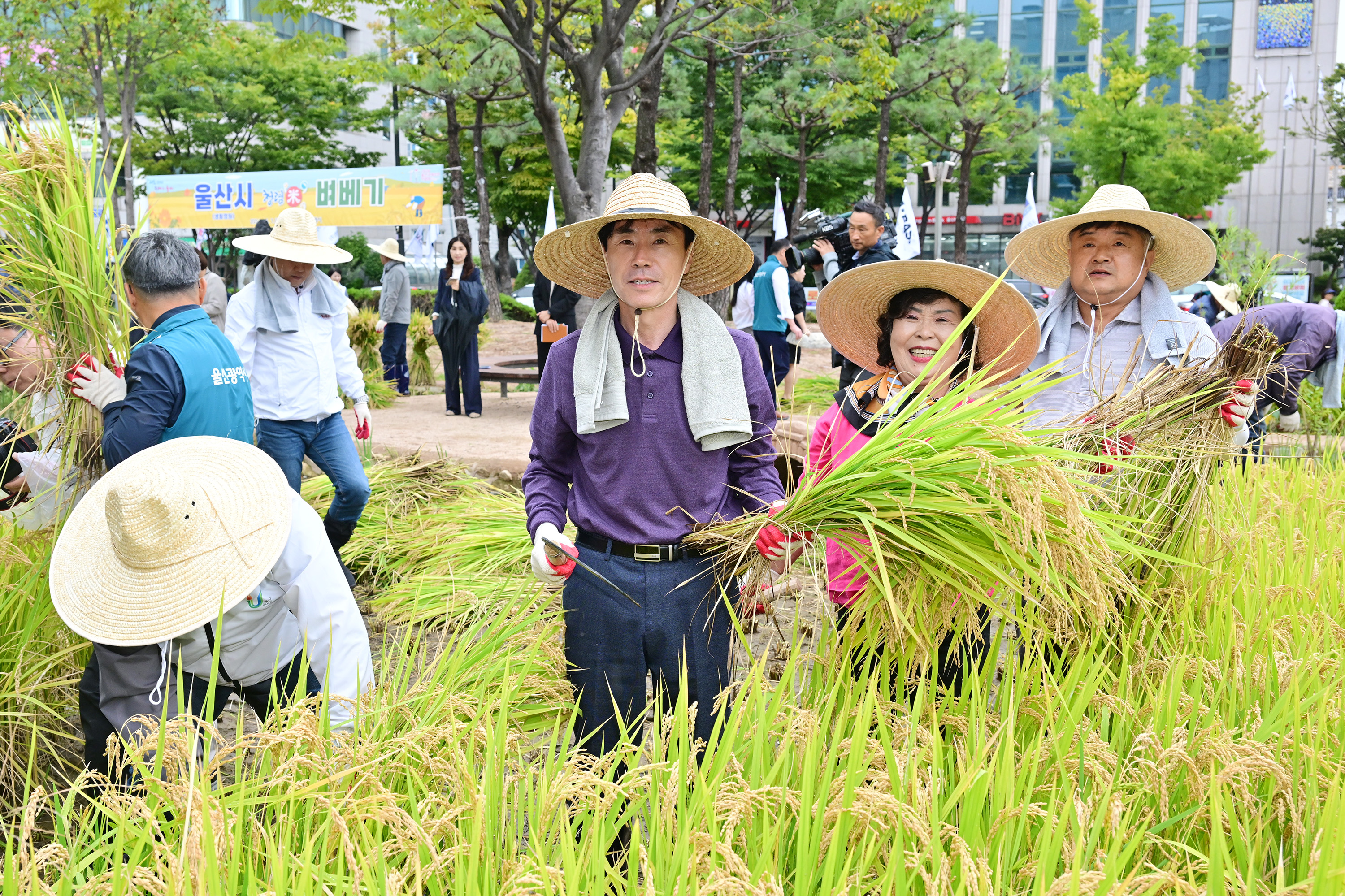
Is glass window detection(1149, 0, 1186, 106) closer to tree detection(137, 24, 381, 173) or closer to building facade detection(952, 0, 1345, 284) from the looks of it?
building facade detection(952, 0, 1345, 284)

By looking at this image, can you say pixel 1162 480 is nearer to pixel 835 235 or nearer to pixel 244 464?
pixel 244 464

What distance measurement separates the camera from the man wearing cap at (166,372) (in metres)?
2.80

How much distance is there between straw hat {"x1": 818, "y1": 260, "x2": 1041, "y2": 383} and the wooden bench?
649 centimetres

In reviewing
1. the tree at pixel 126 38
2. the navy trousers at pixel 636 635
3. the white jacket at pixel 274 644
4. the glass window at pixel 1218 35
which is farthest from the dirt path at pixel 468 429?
the glass window at pixel 1218 35

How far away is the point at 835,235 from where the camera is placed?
256 inches

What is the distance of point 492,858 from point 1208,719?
1280 millimetres

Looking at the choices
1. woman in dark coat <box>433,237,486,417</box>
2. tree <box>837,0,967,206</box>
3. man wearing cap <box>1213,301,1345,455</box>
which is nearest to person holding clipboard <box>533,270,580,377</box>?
woman in dark coat <box>433,237,486,417</box>

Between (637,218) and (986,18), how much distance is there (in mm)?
49859

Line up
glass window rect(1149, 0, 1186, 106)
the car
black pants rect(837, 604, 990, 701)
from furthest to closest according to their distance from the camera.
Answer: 1. glass window rect(1149, 0, 1186, 106)
2. the car
3. black pants rect(837, 604, 990, 701)

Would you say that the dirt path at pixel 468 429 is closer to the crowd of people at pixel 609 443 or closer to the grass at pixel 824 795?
the crowd of people at pixel 609 443

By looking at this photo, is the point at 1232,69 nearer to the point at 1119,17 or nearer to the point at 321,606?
the point at 1119,17

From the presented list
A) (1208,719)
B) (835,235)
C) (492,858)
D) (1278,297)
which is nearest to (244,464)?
(492,858)

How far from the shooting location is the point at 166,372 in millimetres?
2902

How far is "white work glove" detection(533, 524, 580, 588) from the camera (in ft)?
7.45
